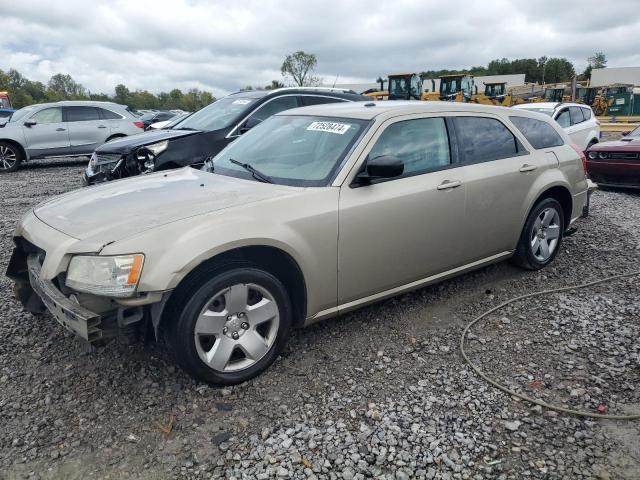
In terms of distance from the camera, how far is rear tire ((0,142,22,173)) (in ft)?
39.8

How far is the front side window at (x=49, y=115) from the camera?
12.3m

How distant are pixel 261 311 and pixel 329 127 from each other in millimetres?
1557

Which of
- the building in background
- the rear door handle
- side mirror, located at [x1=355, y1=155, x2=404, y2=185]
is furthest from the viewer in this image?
the building in background

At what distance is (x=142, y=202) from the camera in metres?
3.18

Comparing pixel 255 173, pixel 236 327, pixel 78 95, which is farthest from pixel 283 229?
pixel 78 95

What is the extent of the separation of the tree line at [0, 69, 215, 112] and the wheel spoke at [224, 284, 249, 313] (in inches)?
2881

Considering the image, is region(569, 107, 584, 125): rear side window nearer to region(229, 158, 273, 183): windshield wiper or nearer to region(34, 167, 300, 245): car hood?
region(229, 158, 273, 183): windshield wiper

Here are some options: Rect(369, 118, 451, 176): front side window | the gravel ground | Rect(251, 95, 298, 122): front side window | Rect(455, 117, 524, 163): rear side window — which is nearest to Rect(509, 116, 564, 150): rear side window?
Rect(455, 117, 524, 163): rear side window

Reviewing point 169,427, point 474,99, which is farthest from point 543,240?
point 474,99

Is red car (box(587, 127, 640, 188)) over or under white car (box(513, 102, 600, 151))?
under

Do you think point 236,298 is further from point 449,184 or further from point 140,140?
point 140,140

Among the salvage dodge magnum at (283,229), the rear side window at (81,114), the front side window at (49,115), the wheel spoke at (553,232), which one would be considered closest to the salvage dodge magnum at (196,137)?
the salvage dodge magnum at (283,229)

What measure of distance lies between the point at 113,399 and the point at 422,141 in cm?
279

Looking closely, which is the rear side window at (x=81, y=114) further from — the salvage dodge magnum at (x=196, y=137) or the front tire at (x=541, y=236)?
the front tire at (x=541, y=236)
